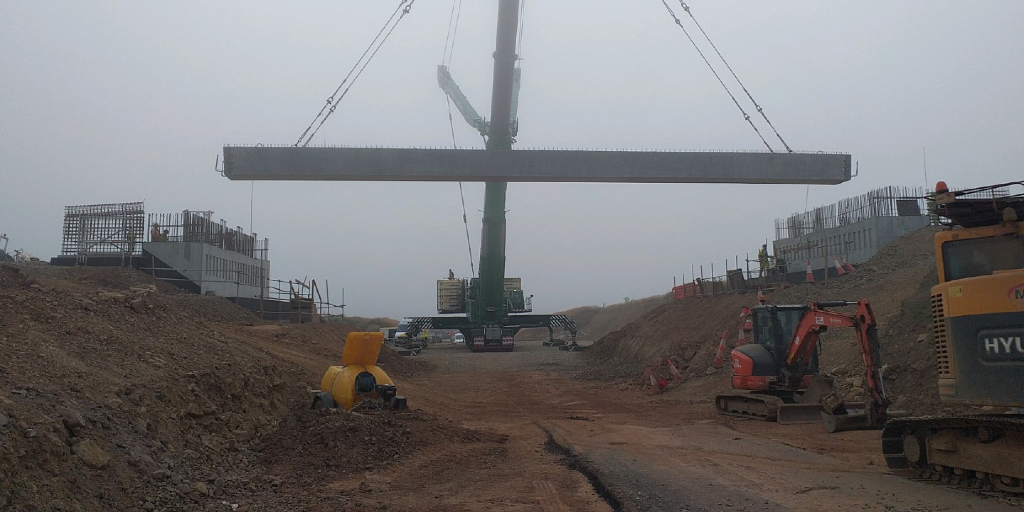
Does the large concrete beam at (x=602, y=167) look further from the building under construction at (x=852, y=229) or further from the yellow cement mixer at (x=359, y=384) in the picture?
the yellow cement mixer at (x=359, y=384)

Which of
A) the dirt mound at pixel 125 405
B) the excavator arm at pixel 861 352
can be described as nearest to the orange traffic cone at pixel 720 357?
the excavator arm at pixel 861 352

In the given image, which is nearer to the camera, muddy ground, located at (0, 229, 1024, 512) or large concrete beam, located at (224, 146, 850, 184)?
A: muddy ground, located at (0, 229, 1024, 512)

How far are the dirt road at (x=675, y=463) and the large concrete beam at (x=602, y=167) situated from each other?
6.47 metres

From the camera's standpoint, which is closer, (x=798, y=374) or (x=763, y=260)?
(x=798, y=374)

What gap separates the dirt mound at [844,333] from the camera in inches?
573

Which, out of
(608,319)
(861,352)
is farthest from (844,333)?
(608,319)

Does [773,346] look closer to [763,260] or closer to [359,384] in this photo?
[359,384]

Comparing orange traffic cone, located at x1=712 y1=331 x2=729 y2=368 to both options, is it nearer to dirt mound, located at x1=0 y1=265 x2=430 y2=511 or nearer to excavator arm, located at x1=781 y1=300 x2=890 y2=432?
excavator arm, located at x1=781 y1=300 x2=890 y2=432

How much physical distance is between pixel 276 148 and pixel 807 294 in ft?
55.1

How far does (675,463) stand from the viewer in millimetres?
9445

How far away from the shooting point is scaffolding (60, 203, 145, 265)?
31203mm

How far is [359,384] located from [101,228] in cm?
2603

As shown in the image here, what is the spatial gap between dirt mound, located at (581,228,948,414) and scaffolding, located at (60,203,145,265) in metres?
20.7

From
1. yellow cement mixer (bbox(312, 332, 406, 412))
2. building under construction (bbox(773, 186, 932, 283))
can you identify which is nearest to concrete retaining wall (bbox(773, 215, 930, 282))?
building under construction (bbox(773, 186, 932, 283))
